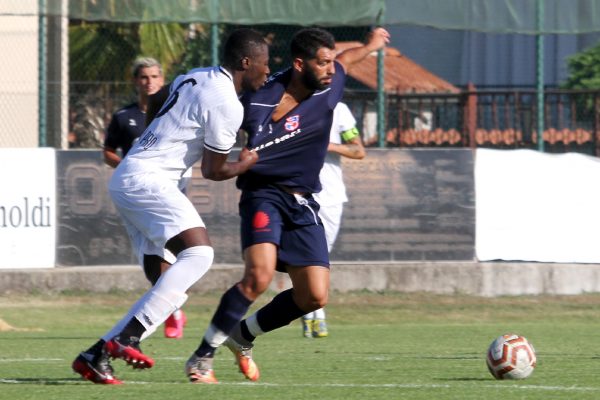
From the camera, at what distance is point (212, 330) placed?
7.62 meters

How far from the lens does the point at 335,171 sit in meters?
12.4

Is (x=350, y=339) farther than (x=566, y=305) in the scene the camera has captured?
No

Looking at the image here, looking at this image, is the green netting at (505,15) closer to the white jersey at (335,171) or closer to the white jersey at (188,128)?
the white jersey at (335,171)

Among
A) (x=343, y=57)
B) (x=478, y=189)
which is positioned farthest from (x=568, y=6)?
(x=343, y=57)

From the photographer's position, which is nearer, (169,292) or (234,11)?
(169,292)

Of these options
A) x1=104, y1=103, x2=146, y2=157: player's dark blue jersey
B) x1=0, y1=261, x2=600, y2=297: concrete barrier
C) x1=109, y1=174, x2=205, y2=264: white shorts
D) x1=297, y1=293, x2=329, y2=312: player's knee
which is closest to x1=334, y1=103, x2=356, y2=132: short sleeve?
x1=104, y1=103, x2=146, y2=157: player's dark blue jersey

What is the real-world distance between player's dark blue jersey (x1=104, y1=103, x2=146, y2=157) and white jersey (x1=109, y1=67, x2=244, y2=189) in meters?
3.95

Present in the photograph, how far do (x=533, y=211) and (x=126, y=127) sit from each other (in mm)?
5813

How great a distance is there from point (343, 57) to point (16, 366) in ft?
9.30

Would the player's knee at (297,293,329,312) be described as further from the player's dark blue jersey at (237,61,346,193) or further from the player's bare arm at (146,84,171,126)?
the player's bare arm at (146,84,171,126)

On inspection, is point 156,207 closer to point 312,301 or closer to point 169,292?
point 169,292

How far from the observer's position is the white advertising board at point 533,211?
51.5 feet

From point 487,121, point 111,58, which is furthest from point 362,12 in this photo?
point 111,58

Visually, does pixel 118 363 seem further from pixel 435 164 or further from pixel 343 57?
pixel 435 164
